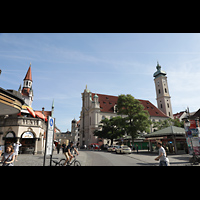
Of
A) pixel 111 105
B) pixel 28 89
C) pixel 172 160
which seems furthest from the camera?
pixel 28 89

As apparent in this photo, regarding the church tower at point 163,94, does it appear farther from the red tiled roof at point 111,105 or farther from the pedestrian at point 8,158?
the pedestrian at point 8,158

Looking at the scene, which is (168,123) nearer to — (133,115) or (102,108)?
(133,115)

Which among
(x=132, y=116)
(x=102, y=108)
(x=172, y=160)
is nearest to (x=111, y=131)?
(x=132, y=116)

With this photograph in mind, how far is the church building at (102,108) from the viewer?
193 feet

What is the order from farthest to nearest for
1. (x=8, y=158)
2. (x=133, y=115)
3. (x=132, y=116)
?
1. (x=133, y=115)
2. (x=132, y=116)
3. (x=8, y=158)

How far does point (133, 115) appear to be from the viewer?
1334 inches

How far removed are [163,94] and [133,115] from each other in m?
47.3

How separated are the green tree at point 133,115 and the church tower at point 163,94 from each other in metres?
45.7

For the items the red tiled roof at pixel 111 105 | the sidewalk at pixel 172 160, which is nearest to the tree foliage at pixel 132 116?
the sidewalk at pixel 172 160
